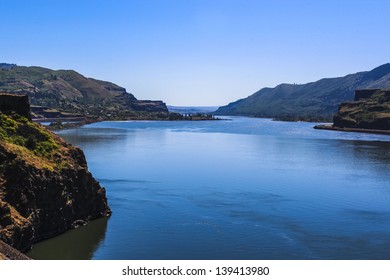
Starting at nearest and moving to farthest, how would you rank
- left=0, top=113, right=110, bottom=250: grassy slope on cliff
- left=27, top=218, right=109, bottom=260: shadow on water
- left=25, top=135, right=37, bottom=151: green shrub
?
left=0, top=113, right=110, bottom=250: grassy slope on cliff < left=27, top=218, right=109, bottom=260: shadow on water < left=25, top=135, right=37, bottom=151: green shrub

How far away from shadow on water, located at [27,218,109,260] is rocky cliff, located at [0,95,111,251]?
0.64 m

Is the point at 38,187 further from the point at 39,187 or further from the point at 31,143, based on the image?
the point at 31,143

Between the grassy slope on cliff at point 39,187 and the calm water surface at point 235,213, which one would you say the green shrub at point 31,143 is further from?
the calm water surface at point 235,213

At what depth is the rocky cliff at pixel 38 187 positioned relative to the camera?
3216 centimetres

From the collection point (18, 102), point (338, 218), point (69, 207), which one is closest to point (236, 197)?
point (338, 218)

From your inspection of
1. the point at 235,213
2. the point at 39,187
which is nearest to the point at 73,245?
the point at 39,187

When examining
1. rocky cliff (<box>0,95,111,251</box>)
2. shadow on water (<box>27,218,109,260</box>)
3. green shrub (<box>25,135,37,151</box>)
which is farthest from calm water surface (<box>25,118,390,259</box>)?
green shrub (<box>25,135,37,151</box>)

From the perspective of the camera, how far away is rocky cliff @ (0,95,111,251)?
1266 inches

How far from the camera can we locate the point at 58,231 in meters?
37.0

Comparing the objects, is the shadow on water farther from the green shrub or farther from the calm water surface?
the green shrub

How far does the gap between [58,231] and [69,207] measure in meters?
2.44

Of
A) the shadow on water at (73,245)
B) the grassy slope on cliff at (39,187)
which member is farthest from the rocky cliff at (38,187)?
the shadow on water at (73,245)

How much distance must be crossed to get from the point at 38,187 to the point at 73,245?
5316 mm

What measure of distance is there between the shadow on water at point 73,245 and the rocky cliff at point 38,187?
2.11ft
